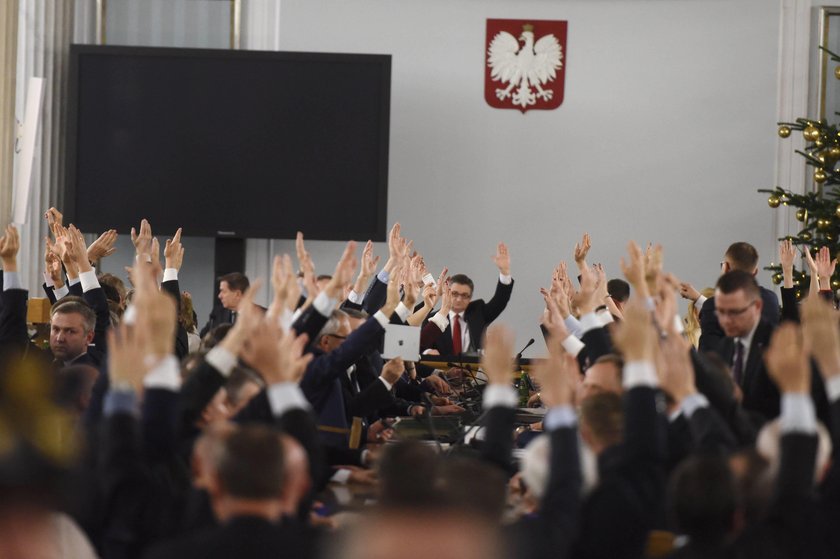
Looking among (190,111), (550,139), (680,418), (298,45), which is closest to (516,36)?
(550,139)

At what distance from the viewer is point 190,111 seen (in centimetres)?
1028

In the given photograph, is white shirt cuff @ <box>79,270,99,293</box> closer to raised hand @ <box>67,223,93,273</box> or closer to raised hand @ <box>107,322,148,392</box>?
raised hand @ <box>67,223,93,273</box>

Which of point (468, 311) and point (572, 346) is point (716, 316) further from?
point (468, 311)

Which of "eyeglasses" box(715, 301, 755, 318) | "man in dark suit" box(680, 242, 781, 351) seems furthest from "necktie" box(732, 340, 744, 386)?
"man in dark suit" box(680, 242, 781, 351)

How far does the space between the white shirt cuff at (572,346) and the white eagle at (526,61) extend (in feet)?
20.9

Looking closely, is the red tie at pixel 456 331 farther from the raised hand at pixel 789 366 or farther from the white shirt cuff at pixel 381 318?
the raised hand at pixel 789 366

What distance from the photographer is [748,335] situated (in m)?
4.59

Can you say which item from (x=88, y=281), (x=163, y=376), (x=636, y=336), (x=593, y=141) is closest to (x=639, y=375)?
(x=636, y=336)

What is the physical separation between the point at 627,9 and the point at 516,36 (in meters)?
1.10

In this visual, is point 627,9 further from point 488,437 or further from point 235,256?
point 488,437

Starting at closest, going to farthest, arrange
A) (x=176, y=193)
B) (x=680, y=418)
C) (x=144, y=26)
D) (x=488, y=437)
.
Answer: (x=488, y=437) < (x=680, y=418) < (x=176, y=193) < (x=144, y=26)

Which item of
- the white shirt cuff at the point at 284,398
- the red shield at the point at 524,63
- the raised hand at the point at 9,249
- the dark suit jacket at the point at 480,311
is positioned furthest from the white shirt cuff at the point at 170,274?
the red shield at the point at 524,63

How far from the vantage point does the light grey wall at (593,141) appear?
11.3 meters

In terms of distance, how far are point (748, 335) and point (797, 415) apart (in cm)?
184
